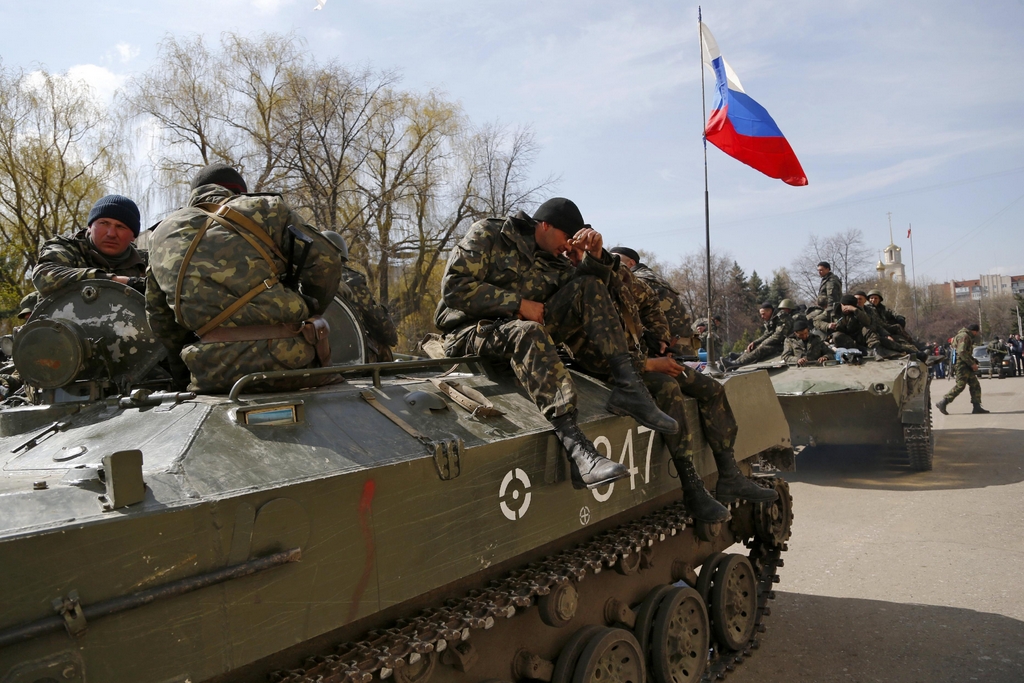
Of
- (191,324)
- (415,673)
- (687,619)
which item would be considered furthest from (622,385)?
(191,324)

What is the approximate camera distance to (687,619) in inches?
189

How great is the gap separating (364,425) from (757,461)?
4.33 m

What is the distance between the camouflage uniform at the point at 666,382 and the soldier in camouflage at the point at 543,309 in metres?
0.27

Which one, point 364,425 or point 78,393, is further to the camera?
point 78,393

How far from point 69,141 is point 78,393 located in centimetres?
1931

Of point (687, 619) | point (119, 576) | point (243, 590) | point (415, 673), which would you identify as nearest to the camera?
point (119, 576)

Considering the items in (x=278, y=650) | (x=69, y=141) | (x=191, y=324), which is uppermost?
(x=69, y=141)

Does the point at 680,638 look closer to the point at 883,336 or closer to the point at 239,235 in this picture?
the point at 239,235

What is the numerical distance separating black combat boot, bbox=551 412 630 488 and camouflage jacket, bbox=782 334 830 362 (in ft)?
31.1

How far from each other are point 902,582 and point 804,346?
6.59 m

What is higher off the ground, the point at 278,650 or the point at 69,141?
the point at 69,141

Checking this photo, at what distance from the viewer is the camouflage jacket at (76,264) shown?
3.84 metres

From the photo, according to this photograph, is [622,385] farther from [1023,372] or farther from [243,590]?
[1023,372]

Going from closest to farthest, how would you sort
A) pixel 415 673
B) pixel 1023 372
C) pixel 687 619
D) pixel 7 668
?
pixel 7 668 → pixel 415 673 → pixel 687 619 → pixel 1023 372
